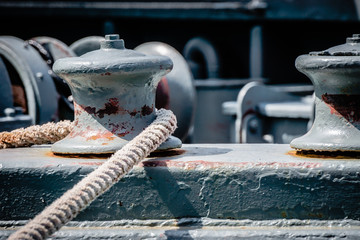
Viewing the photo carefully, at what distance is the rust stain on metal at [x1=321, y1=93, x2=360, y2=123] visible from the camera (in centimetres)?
164

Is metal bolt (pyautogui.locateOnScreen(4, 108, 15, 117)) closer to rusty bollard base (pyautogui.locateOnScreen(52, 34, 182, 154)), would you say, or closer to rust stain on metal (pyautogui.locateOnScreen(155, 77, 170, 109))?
rust stain on metal (pyautogui.locateOnScreen(155, 77, 170, 109))

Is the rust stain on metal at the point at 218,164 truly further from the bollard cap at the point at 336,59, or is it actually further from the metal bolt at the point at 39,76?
the metal bolt at the point at 39,76

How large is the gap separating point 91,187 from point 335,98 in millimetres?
707

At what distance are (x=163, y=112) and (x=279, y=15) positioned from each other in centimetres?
453

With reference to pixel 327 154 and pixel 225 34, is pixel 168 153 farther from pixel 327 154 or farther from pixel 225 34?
pixel 225 34

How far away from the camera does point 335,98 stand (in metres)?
1.66

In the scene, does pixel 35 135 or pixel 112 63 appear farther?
pixel 35 135

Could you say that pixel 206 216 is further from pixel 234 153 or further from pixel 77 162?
pixel 77 162

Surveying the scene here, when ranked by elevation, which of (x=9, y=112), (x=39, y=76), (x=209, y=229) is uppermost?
(x=39, y=76)

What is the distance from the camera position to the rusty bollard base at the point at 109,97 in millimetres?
1623

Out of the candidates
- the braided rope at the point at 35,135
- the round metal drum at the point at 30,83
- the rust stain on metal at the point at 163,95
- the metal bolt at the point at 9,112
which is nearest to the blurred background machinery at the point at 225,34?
the rust stain on metal at the point at 163,95

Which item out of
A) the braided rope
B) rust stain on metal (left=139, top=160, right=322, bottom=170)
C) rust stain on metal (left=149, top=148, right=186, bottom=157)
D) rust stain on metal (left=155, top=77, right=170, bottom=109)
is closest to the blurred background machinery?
rust stain on metal (left=155, top=77, right=170, bottom=109)

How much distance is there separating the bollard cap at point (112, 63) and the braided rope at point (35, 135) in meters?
0.27

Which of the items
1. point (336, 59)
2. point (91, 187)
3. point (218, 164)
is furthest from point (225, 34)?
point (91, 187)
